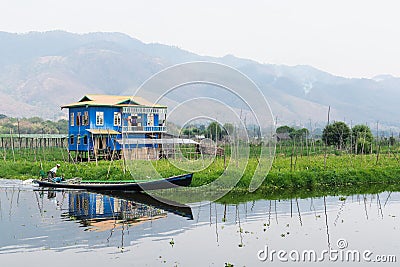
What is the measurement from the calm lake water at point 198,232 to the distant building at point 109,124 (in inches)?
552

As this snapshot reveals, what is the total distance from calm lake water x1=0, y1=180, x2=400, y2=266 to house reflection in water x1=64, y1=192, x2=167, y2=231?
3 centimetres

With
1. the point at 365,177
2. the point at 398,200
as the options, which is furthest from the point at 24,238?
the point at 365,177

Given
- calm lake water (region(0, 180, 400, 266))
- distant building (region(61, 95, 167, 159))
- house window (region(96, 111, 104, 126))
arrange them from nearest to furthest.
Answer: calm lake water (region(0, 180, 400, 266)) → distant building (region(61, 95, 167, 159)) → house window (region(96, 111, 104, 126))

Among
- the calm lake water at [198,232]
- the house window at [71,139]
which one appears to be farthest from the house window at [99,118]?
the calm lake water at [198,232]

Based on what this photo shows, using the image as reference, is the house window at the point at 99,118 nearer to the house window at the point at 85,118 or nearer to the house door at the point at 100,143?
the house window at the point at 85,118

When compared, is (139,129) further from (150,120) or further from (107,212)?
(107,212)

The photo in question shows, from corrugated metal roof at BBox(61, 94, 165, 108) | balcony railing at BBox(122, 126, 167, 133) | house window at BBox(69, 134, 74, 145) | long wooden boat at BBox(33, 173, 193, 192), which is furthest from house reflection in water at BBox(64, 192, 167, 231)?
house window at BBox(69, 134, 74, 145)

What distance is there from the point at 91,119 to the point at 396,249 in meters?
25.1

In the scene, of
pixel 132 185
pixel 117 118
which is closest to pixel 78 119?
pixel 117 118

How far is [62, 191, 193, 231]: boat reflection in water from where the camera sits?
16406mm

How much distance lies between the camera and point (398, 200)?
20828mm

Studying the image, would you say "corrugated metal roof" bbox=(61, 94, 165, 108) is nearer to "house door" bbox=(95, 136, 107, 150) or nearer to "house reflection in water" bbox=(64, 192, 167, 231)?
"house door" bbox=(95, 136, 107, 150)

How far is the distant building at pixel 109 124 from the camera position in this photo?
35188 mm

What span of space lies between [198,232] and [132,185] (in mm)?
7448
